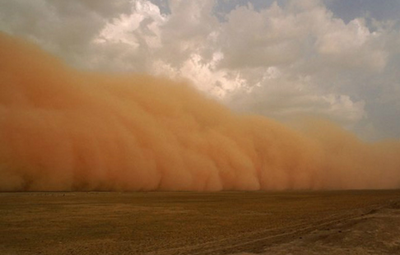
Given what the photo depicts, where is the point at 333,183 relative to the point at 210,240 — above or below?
above

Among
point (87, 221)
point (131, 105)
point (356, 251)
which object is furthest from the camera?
point (131, 105)

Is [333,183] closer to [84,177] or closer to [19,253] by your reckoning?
[84,177]

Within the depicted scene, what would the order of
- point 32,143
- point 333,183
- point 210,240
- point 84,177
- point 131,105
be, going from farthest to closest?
point 333,183 < point 131,105 < point 84,177 < point 32,143 < point 210,240

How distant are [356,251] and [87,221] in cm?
1032

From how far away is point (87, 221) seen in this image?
14.3m

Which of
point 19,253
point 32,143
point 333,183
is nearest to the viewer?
point 19,253

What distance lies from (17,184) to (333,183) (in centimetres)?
5287

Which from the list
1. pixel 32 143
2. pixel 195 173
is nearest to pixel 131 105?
pixel 195 173

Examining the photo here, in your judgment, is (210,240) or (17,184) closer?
(210,240)

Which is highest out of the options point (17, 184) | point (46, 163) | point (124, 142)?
point (124, 142)

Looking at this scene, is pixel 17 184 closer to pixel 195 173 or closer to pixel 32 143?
pixel 32 143

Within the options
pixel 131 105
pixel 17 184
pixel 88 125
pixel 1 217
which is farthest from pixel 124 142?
pixel 1 217

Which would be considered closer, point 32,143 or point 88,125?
point 32,143

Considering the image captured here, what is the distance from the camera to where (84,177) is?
4078 centimetres
